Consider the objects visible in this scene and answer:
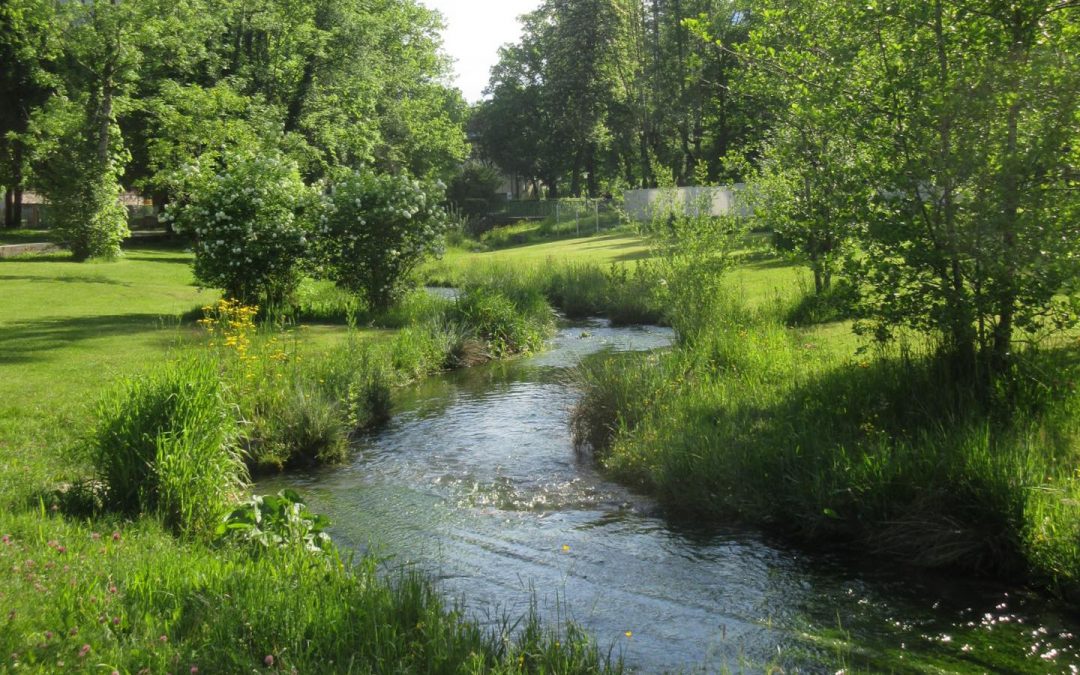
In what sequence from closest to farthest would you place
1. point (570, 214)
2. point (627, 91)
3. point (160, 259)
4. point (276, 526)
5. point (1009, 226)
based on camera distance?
point (276, 526)
point (1009, 226)
point (160, 259)
point (570, 214)
point (627, 91)

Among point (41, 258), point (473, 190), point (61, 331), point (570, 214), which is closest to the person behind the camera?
point (61, 331)

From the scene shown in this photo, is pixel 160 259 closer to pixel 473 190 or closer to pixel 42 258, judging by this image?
pixel 42 258

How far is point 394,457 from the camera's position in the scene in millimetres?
11242

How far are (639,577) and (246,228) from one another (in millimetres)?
13103

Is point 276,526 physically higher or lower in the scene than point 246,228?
lower

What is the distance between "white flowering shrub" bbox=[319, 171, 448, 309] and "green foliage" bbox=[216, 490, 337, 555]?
41.9ft

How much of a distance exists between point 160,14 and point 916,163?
95.4ft

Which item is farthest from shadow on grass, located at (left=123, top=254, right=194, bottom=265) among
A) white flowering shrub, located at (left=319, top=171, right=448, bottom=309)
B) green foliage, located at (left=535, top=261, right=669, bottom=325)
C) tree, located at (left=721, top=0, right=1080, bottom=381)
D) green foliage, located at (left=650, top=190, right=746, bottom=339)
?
tree, located at (left=721, top=0, right=1080, bottom=381)

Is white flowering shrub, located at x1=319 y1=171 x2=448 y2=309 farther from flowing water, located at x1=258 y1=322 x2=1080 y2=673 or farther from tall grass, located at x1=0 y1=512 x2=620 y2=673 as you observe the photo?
tall grass, located at x1=0 y1=512 x2=620 y2=673

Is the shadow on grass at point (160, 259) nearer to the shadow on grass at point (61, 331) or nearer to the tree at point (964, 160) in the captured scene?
the shadow on grass at point (61, 331)

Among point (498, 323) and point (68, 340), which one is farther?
point (498, 323)

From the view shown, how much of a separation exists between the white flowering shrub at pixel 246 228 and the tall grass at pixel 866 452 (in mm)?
9183

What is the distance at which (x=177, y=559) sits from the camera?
6.09 meters

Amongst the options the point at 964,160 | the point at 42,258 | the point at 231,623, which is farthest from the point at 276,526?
the point at 42,258
